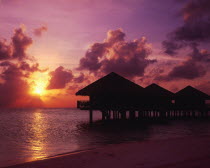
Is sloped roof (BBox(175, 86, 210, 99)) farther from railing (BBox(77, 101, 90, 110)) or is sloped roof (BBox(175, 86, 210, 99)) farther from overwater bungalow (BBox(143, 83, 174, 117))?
railing (BBox(77, 101, 90, 110))

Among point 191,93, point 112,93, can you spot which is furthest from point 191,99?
point 112,93

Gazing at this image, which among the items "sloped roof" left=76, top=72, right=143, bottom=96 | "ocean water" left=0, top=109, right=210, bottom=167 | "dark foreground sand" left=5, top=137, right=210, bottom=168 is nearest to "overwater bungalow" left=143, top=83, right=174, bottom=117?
"ocean water" left=0, top=109, right=210, bottom=167

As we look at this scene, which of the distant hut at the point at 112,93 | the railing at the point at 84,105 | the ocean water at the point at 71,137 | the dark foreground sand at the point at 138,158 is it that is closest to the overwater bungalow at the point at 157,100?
the distant hut at the point at 112,93

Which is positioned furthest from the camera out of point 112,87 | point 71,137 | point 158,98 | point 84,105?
point 158,98

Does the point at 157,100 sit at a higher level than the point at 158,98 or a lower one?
lower

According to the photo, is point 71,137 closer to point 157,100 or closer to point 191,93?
point 157,100

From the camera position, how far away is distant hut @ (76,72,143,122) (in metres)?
24.9

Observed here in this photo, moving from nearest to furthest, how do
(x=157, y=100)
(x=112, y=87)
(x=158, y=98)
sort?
1. (x=112, y=87)
2. (x=157, y=100)
3. (x=158, y=98)

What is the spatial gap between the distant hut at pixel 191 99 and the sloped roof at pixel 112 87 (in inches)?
515

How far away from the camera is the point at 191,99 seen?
37062 millimetres

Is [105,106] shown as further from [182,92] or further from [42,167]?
[42,167]

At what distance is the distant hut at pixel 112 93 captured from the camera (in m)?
24.9

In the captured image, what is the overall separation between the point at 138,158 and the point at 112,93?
19123 millimetres

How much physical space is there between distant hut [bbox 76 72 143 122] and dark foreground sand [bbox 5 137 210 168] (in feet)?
56.7
